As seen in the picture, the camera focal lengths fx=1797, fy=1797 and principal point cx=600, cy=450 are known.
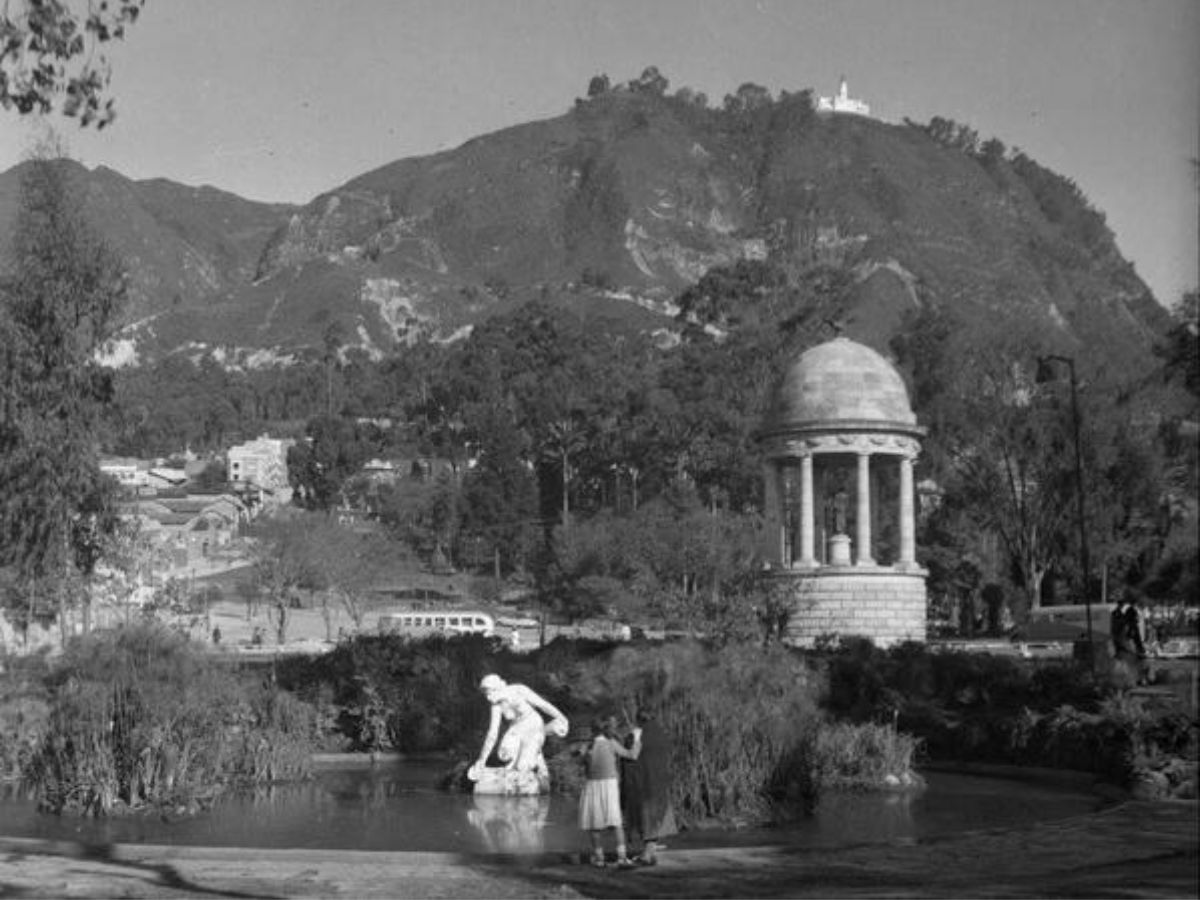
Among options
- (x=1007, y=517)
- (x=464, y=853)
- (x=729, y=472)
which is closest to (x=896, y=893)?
(x=464, y=853)

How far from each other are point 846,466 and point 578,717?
29.6 meters

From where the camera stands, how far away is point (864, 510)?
4978cm

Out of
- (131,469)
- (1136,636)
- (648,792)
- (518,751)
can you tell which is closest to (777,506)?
(1136,636)

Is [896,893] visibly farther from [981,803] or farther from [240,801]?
[240,801]

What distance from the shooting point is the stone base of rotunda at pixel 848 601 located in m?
48.6

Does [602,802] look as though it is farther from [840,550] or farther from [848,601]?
[840,550]

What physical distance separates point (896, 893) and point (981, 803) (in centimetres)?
762

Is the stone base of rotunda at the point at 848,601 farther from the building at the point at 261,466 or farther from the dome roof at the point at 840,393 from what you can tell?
the building at the point at 261,466

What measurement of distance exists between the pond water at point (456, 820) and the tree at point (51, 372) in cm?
2295

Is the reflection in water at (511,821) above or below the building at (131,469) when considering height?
below

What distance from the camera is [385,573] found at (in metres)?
86.7

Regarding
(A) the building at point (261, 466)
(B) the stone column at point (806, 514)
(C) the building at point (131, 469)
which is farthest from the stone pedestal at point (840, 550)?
(C) the building at point (131, 469)

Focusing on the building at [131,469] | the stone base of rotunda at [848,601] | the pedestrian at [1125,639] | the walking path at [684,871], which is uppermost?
the building at [131,469]

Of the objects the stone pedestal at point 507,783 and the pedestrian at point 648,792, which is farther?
the stone pedestal at point 507,783
